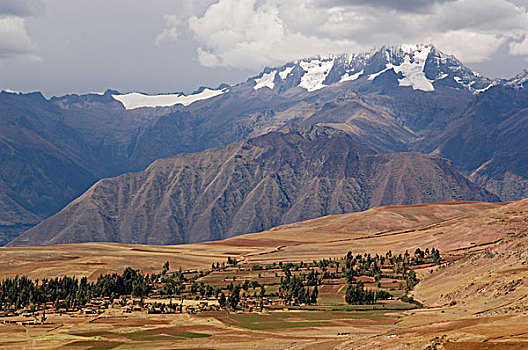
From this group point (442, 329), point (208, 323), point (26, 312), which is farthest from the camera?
point (26, 312)

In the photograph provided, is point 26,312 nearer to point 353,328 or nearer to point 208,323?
point 208,323

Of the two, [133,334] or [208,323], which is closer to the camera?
[133,334]

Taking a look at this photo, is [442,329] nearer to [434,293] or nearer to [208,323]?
[208,323]

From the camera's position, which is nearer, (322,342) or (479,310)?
(322,342)

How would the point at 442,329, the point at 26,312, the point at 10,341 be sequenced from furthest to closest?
the point at 26,312
the point at 10,341
the point at 442,329

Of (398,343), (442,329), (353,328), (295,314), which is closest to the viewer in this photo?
(398,343)

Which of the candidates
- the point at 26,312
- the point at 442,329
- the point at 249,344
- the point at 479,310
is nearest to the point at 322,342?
the point at 249,344

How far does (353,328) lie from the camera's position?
15175 centimetres

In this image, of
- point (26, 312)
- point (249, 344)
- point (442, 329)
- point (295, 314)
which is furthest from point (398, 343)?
point (26, 312)

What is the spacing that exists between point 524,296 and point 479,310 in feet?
30.2

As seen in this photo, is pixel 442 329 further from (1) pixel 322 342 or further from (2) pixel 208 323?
(2) pixel 208 323

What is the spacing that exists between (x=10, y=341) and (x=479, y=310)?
92.6 meters

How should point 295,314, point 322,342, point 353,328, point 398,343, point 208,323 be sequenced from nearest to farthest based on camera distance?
point 398,343
point 322,342
point 353,328
point 208,323
point 295,314

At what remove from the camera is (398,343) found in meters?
108
